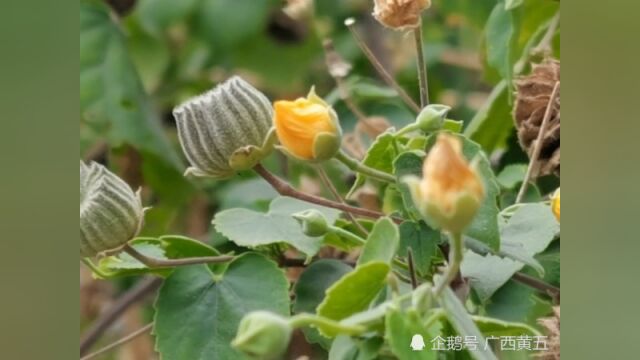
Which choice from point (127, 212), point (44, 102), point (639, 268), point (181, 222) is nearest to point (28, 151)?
point (44, 102)

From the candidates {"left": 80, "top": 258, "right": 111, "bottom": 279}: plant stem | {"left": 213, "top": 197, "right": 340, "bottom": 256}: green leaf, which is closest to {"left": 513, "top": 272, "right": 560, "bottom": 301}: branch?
{"left": 213, "top": 197, "right": 340, "bottom": 256}: green leaf

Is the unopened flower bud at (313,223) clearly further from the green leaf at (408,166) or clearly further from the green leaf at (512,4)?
the green leaf at (512,4)

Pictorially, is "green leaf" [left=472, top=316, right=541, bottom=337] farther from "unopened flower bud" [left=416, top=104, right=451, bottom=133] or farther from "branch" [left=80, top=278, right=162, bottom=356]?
"branch" [left=80, top=278, right=162, bottom=356]

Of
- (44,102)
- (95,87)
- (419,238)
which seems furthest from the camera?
(95,87)

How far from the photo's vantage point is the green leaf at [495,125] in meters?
0.67

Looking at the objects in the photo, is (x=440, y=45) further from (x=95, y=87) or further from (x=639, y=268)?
(x=639, y=268)

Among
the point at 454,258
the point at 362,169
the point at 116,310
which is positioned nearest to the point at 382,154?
the point at 362,169

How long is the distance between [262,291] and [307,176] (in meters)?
0.19

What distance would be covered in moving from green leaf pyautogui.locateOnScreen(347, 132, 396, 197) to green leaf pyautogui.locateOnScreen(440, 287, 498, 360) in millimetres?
107

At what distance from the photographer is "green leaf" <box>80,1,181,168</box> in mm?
881

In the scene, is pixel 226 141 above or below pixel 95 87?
above

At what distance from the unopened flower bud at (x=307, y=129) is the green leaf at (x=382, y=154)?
38 millimetres

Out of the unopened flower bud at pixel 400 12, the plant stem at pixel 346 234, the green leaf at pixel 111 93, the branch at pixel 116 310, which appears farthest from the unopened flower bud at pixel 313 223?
the green leaf at pixel 111 93

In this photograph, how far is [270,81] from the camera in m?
0.97
